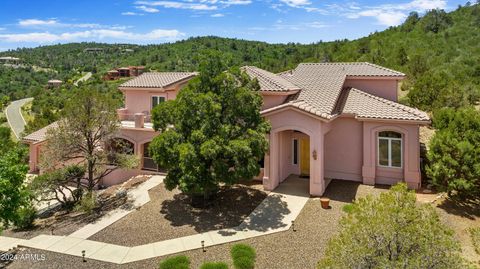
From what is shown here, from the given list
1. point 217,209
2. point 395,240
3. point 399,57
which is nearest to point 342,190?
point 217,209

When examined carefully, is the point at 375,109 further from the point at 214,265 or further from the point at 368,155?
the point at 214,265

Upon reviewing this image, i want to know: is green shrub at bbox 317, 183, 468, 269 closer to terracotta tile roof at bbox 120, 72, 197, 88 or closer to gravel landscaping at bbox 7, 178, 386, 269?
gravel landscaping at bbox 7, 178, 386, 269

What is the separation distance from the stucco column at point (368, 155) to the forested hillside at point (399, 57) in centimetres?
910

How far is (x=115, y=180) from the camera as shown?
85.5ft

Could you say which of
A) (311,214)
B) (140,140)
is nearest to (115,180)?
(140,140)

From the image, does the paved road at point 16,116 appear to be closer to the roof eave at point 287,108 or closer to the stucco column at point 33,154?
the stucco column at point 33,154

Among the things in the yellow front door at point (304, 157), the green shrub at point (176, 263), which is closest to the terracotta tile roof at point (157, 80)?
the yellow front door at point (304, 157)

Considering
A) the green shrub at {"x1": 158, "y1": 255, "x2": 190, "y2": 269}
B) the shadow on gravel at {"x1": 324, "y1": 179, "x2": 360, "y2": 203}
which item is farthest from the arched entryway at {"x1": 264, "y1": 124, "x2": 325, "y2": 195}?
the green shrub at {"x1": 158, "y1": 255, "x2": 190, "y2": 269}

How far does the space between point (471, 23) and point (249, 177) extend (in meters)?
75.4

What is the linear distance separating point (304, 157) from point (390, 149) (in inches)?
213

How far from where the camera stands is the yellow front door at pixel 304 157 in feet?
75.1

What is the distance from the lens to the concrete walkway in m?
13.8

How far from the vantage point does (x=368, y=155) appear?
822 inches

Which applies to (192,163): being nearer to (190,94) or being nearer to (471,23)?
(190,94)
